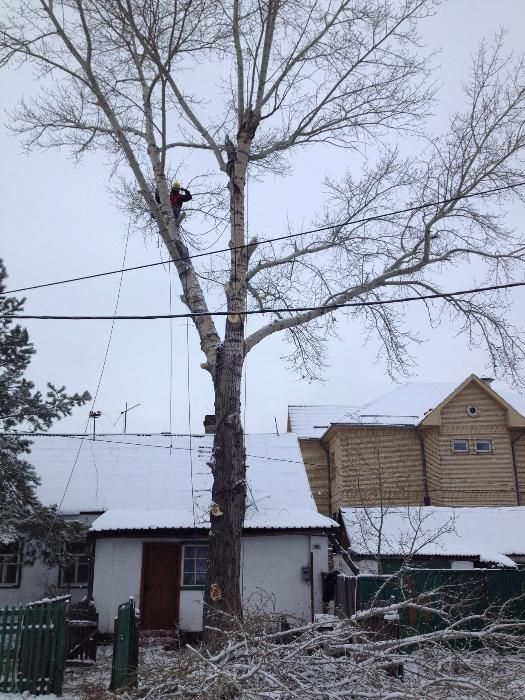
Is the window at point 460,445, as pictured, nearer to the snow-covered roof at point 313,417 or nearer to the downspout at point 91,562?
the snow-covered roof at point 313,417

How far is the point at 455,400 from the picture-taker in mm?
26219

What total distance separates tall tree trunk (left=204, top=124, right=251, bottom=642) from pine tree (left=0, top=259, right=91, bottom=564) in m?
5.52

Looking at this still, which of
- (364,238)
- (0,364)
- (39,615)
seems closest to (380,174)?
(364,238)

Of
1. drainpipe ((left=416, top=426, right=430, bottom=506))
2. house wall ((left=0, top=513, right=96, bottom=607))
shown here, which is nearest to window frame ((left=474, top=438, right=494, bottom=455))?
drainpipe ((left=416, top=426, right=430, bottom=506))

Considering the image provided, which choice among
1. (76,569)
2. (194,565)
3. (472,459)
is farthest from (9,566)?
(472,459)

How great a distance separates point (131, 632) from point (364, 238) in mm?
8294

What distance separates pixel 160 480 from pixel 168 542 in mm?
2421

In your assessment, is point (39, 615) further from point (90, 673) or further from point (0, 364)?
point (0, 364)

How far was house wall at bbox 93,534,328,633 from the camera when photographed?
52.4 ft

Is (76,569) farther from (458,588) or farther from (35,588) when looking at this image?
(458,588)

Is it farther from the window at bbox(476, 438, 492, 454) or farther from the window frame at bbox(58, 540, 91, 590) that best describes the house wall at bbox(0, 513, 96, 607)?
the window at bbox(476, 438, 492, 454)

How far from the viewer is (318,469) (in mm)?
28109

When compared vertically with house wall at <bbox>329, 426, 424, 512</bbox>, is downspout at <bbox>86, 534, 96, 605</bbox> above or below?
below

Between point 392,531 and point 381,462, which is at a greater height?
point 381,462
